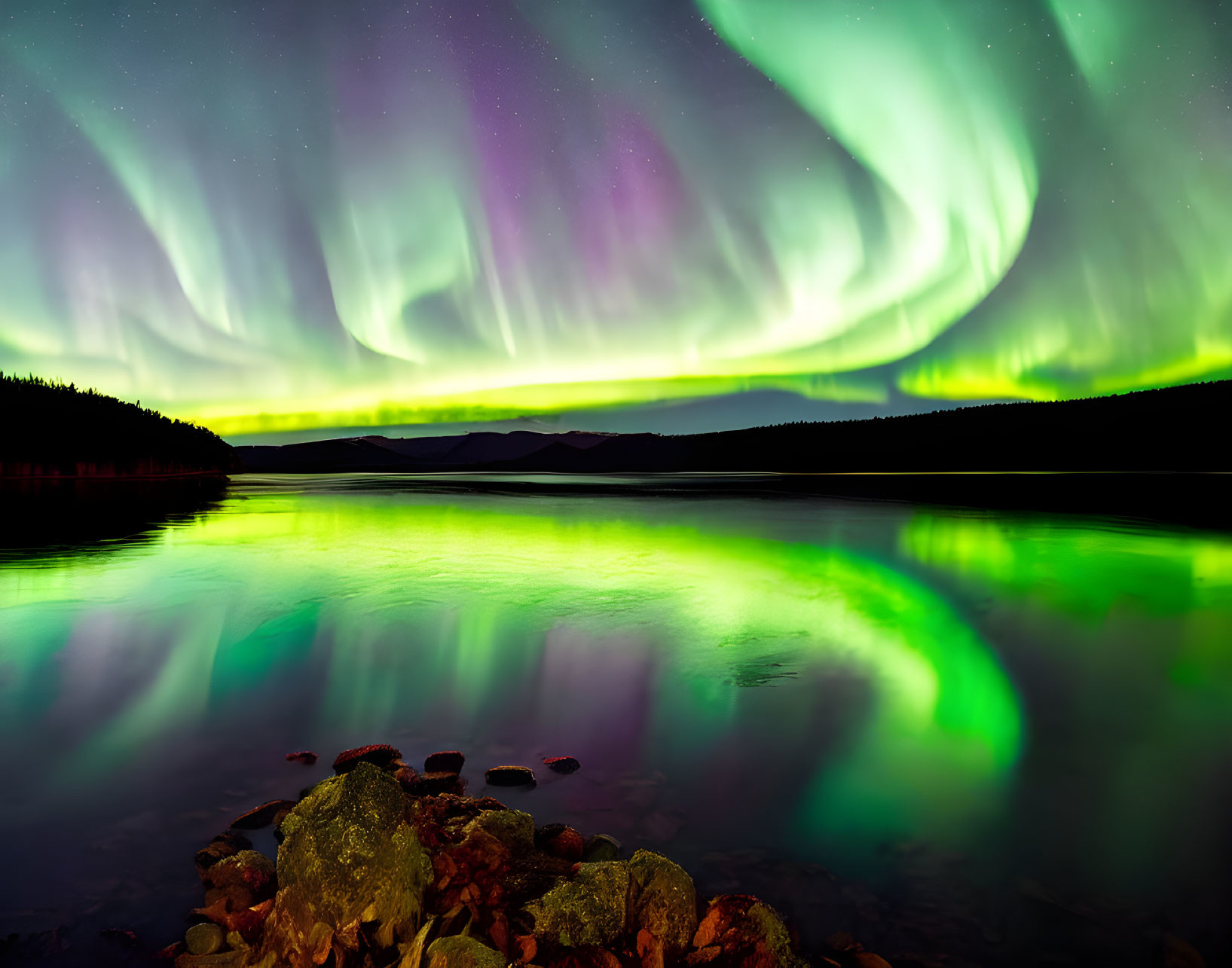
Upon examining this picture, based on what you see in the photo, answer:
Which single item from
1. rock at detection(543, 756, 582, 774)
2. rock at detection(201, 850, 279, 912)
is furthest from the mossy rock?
rock at detection(543, 756, 582, 774)

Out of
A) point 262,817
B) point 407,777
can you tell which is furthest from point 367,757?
point 262,817

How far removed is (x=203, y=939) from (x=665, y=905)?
8.61ft

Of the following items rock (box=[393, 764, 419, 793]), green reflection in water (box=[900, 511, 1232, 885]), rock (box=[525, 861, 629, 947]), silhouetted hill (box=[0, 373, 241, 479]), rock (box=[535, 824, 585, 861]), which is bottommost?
green reflection in water (box=[900, 511, 1232, 885])

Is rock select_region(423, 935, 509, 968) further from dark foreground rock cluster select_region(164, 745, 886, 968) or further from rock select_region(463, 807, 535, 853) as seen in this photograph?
rock select_region(463, 807, 535, 853)

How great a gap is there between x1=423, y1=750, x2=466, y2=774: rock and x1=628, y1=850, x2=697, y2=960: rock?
2.65m

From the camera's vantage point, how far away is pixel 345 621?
40.8 feet

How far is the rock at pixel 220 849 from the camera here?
440cm

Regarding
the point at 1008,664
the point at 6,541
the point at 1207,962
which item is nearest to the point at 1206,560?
the point at 1008,664

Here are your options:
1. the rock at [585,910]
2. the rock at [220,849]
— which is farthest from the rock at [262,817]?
the rock at [585,910]

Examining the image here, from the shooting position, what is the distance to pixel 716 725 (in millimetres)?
7227

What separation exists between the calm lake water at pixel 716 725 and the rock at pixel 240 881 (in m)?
0.23

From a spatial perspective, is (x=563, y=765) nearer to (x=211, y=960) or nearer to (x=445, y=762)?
(x=445, y=762)

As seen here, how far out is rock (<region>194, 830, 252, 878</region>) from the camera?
14.4 feet

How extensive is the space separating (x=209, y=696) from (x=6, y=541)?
78.0ft
